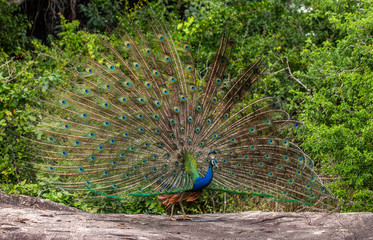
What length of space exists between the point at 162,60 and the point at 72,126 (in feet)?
4.72

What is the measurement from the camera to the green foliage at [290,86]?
6.25 metres

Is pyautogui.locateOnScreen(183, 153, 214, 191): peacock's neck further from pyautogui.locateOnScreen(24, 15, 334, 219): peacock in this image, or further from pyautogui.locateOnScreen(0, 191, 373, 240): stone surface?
pyautogui.locateOnScreen(0, 191, 373, 240): stone surface

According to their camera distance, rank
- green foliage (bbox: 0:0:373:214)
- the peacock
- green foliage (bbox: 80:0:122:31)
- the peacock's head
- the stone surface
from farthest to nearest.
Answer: green foliage (bbox: 80:0:122:31)
green foliage (bbox: 0:0:373:214)
the peacock
the peacock's head
the stone surface

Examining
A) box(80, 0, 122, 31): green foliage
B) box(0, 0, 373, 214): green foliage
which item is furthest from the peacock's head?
box(80, 0, 122, 31): green foliage

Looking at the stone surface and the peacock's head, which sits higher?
the peacock's head

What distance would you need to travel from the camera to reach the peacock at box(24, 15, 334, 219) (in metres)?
5.60

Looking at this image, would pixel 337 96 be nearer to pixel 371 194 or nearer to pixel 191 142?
pixel 371 194

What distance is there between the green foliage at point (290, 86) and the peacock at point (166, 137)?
787 millimetres

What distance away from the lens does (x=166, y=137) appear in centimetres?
563

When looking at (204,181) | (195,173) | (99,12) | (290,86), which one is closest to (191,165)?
(195,173)

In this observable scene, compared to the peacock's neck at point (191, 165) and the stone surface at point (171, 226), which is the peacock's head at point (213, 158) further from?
the stone surface at point (171, 226)

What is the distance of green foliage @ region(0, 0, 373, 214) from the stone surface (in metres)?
1.24

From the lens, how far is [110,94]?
5.84 m

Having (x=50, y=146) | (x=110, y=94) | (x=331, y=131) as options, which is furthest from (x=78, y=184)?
(x=331, y=131)
